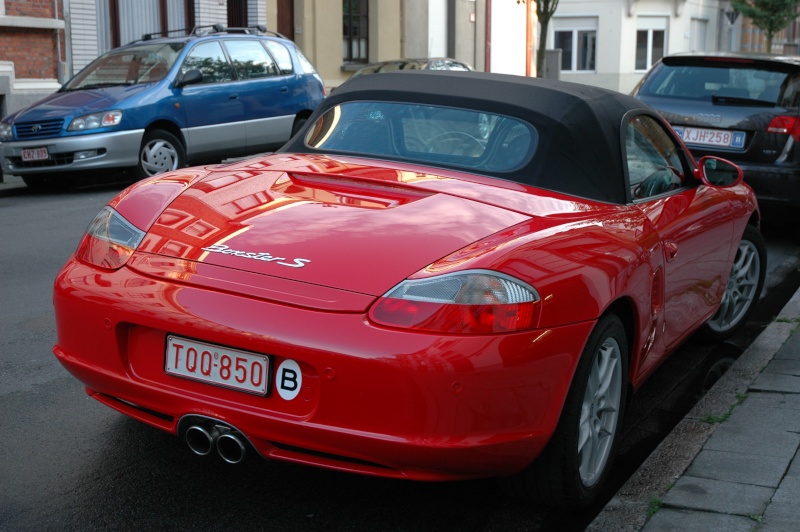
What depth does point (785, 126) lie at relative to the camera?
8.90 metres

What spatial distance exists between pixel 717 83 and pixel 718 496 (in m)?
6.36

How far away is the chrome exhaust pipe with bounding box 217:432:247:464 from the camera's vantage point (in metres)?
3.29

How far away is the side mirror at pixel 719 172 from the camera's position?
16.9 ft

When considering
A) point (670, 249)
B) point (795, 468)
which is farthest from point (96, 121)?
point (795, 468)

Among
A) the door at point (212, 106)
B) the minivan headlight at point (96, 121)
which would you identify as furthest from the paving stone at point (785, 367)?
the door at point (212, 106)

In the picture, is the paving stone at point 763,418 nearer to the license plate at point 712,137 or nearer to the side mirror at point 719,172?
the side mirror at point 719,172

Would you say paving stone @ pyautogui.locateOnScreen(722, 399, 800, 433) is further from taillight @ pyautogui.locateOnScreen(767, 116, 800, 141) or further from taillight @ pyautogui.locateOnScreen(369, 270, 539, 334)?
taillight @ pyautogui.locateOnScreen(767, 116, 800, 141)

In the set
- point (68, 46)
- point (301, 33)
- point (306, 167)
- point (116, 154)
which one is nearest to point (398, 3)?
point (301, 33)

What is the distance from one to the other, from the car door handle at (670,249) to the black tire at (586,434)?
22.9 inches

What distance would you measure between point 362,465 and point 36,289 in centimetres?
437

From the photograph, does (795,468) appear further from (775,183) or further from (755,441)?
(775,183)

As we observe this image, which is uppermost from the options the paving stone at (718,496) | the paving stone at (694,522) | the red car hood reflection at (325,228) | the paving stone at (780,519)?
the red car hood reflection at (325,228)

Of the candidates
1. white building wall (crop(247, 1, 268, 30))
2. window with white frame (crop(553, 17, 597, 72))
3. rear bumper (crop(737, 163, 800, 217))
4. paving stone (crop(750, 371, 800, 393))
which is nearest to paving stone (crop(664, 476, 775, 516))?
paving stone (crop(750, 371, 800, 393))

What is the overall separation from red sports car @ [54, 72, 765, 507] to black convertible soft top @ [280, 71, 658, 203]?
0.04ft
